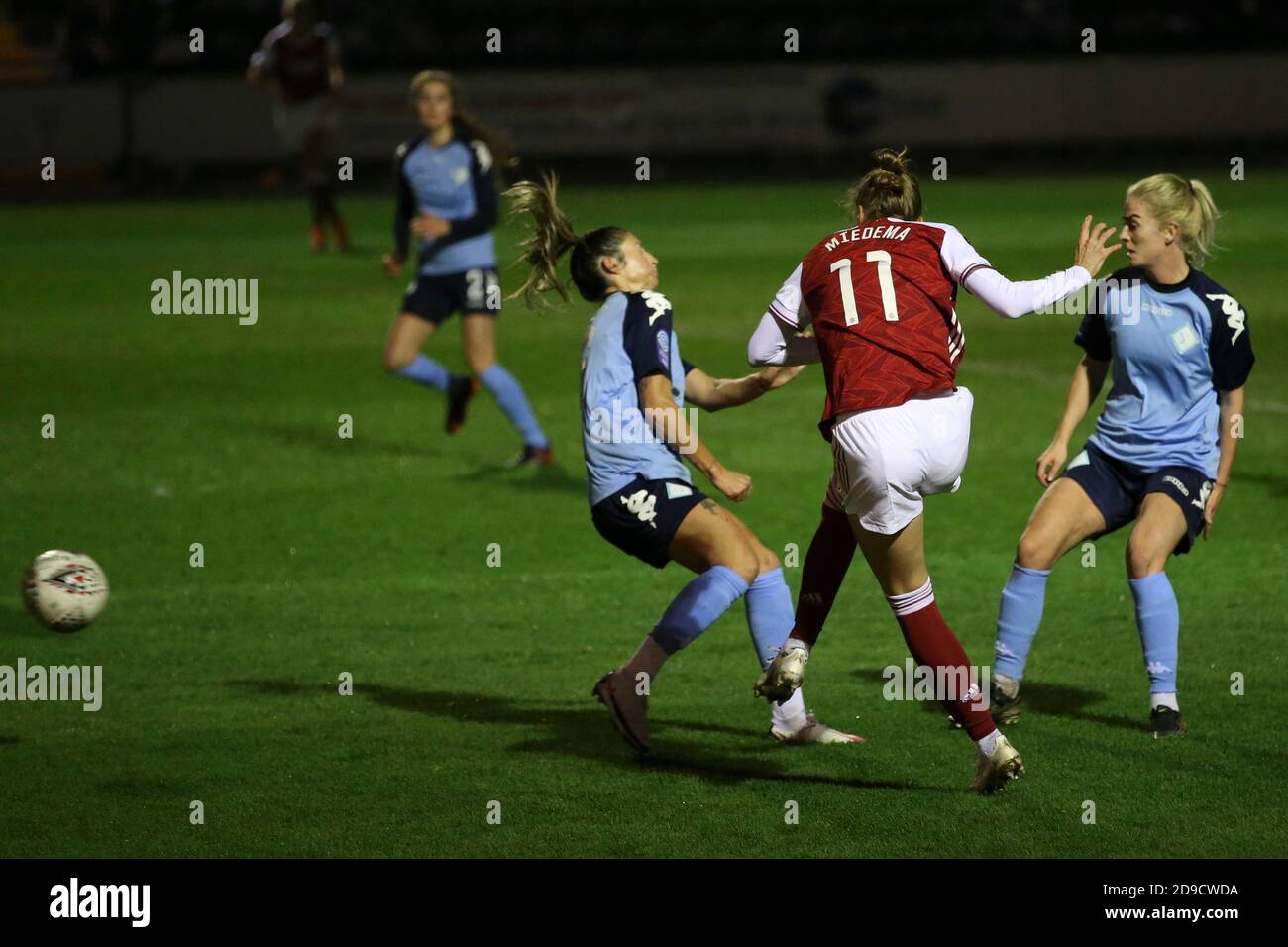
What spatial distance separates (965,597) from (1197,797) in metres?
2.56

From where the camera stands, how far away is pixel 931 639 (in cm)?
541

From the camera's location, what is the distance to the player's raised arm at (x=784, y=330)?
5590mm

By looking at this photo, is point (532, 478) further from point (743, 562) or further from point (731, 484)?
point (731, 484)

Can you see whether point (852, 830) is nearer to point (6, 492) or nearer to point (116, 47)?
point (6, 492)

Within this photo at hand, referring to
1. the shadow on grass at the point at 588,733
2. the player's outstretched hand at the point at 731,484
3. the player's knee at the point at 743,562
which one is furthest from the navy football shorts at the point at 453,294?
the player's outstretched hand at the point at 731,484

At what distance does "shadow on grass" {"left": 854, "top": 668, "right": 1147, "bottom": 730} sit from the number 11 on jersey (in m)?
1.61

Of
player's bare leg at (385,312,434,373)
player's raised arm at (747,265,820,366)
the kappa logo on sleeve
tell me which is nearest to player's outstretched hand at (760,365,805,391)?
player's raised arm at (747,265,820,366)

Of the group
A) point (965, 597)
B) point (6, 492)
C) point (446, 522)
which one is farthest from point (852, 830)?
point (6, 492)

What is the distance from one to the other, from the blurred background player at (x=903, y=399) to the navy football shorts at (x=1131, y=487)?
1.10 m

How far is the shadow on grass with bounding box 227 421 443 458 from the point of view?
11.6 m

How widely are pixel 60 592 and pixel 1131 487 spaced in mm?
3791

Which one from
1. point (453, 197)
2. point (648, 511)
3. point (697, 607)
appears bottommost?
point (697, 607)

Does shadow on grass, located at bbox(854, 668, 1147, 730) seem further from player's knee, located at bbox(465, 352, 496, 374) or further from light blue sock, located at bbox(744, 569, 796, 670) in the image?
player's knee, located at bbox(465, 352, 496, 374)

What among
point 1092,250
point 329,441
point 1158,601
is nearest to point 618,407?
point 1092,250
